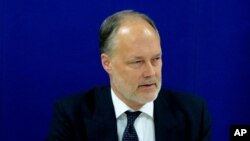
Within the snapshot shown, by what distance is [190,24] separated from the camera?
2119 millimetres

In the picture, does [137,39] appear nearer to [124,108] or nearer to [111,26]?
[111,26]

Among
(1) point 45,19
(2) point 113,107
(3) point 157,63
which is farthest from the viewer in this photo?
(1) point 45,19

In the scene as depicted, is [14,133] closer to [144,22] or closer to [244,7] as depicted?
A: [144,22]

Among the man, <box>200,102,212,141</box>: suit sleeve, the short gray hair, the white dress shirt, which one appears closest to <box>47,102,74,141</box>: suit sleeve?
the man

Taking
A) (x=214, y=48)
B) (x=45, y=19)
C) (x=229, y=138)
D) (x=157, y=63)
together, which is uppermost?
(x=45, y=19)

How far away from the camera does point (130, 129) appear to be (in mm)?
1569

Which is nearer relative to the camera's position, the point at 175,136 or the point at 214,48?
the point at 175,136

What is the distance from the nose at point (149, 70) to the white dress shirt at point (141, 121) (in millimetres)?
160

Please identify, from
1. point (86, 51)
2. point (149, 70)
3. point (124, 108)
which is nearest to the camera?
point (149, 70)

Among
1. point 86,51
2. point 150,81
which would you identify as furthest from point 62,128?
point 86,51

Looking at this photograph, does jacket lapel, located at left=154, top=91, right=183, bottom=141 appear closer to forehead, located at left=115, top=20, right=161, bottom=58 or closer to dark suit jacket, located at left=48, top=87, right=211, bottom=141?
dark suit jacket, located at left=48, top=87, right=211, bottom=141

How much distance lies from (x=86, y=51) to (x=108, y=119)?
1.95 feet

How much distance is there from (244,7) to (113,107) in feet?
2.90

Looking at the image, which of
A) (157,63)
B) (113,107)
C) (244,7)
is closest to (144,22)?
(157,63)
